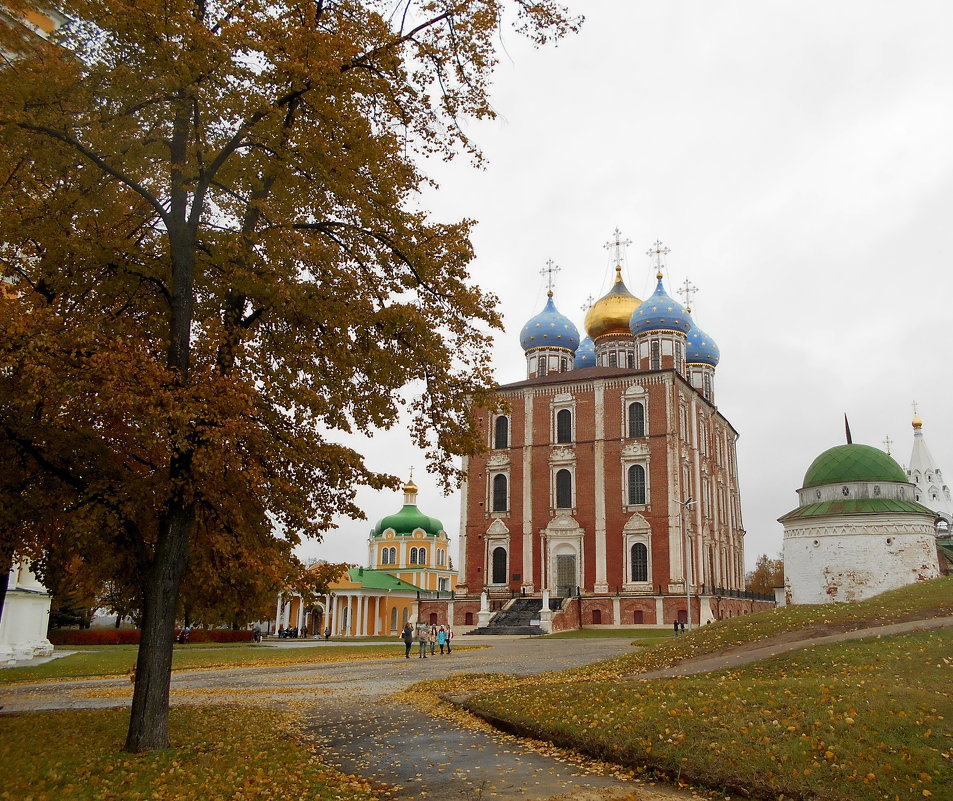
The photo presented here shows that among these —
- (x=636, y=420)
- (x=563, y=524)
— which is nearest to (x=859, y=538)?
(x=636, y=420)

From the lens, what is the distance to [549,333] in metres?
56.7

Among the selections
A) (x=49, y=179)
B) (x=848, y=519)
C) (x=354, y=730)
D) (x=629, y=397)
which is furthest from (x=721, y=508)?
(x=49, y=179)

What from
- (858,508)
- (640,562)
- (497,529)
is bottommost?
(640,562)

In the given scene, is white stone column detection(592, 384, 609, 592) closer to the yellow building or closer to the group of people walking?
the yellow building

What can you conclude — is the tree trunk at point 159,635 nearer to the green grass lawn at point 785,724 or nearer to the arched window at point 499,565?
the green grass lawn at point 785,724

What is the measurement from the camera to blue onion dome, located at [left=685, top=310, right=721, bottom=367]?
60.6 metres

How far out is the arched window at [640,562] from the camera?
1821 inches

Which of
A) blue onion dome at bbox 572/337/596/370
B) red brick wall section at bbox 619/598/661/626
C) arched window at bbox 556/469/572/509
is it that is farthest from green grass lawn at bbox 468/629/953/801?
blue onion dome at bbox 572/337/596/370

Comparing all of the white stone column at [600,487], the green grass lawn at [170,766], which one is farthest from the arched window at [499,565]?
the green grass lawn at [170,766]

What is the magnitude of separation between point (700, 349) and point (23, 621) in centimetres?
4757

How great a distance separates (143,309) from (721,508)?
51997mm

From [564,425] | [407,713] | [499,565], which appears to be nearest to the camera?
[407,713]

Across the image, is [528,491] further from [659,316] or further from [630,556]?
[659,316]

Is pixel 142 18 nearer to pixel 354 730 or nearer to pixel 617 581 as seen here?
pixel 354 730
